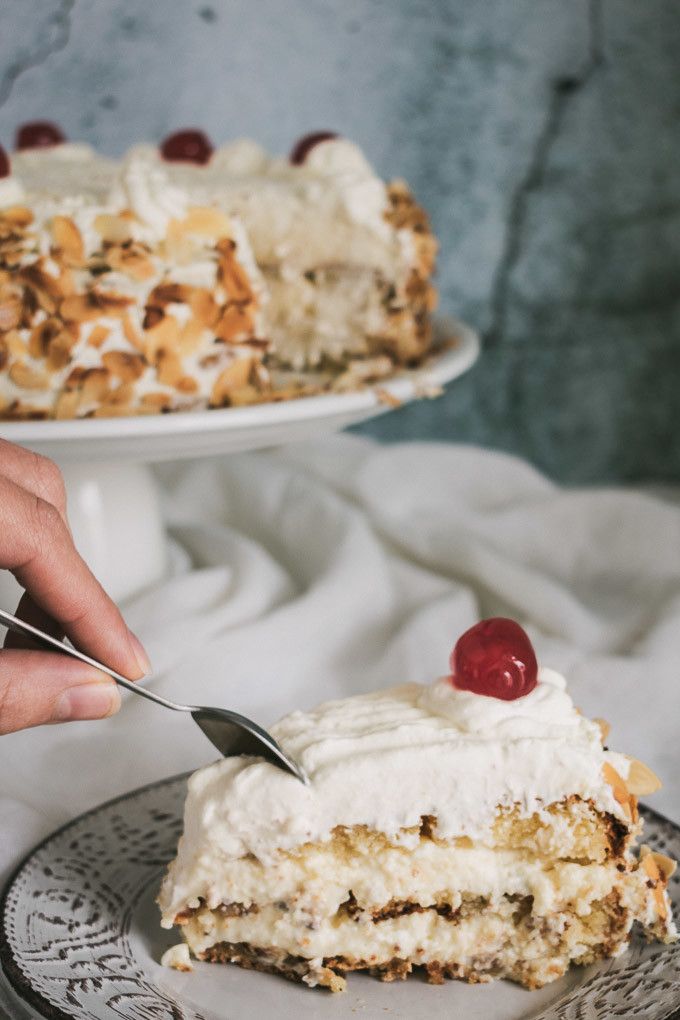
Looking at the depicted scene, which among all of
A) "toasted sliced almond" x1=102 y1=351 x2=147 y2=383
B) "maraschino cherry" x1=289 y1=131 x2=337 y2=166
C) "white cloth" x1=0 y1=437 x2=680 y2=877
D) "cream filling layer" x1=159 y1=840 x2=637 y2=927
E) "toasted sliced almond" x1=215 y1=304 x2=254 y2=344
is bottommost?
"white cloth" x1=0 y1=437 x2=680 y2=877

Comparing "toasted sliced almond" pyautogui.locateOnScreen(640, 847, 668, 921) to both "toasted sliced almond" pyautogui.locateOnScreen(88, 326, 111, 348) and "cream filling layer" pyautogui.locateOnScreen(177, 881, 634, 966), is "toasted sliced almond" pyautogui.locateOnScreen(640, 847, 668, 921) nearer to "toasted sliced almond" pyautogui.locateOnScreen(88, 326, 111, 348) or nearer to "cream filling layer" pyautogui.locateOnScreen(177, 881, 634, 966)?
"cream filling layer" pyautogui.locateOnScreen(177, 881, 634, 966)

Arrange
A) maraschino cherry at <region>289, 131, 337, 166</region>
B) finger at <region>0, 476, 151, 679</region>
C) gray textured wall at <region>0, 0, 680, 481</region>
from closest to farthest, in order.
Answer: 1. finger at <region>0, 476, 151, 679</region>
2. maraschino cherry at <region>289, 131, 337, 166</region>
3. gray textured wall at <region>0, 0, 680, 481</region>

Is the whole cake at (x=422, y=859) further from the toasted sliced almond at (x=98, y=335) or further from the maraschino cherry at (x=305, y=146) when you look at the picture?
the maraschino cherry at (x=305, y=146)

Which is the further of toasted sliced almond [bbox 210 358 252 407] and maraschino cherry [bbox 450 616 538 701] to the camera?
toasted sliced almond [bbox 210 358 252 407]

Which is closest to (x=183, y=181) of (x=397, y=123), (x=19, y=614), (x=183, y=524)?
(x=183, y=524)

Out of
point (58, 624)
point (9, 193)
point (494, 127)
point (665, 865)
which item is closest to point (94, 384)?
point (9, 193)

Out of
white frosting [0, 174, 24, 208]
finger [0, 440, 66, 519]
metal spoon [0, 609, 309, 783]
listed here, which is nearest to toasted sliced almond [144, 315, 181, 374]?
white frosting [0, 174, 24, 208]
